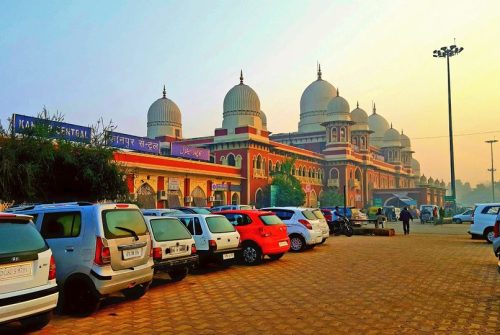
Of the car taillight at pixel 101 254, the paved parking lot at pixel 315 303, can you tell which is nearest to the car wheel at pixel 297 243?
the paved parking lot at pixel 315 303

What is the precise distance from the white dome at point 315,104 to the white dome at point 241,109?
71.4ft

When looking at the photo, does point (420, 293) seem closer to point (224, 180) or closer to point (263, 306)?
point (263, 306)

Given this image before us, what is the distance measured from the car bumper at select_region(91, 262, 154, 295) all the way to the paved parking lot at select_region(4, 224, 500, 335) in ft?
1.42

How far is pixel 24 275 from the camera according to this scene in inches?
210

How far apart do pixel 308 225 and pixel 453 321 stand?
915cm

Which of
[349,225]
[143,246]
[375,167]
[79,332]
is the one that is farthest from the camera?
[375,167]

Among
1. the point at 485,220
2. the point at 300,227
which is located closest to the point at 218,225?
the point at 300,227

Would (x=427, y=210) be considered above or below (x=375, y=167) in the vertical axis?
below

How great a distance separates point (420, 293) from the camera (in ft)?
27.0

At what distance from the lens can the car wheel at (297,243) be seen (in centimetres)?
1541

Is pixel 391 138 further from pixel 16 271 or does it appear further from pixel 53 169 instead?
pixel 16 271

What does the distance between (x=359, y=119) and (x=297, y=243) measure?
63.6 metres

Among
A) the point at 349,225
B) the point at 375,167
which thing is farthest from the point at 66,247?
the point at 375,167

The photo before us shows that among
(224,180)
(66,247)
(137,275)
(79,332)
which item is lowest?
(79,332)
